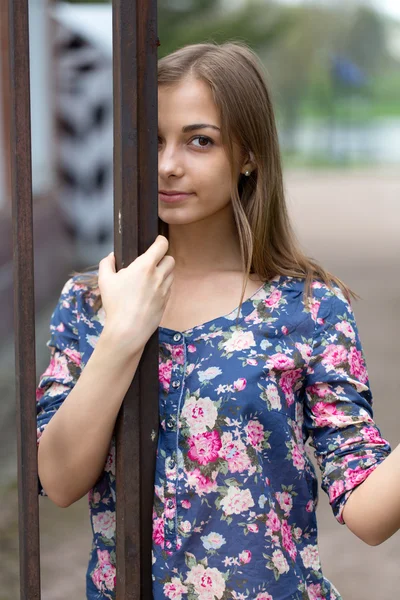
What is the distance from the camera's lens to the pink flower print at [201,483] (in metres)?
1.64

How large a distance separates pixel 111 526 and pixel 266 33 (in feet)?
62.0

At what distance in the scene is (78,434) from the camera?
1.54m

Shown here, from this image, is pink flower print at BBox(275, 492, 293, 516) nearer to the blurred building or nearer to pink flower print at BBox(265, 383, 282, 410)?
pink flower print at BBox(265, 383, 282, 410)

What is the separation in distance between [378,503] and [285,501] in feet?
0.77

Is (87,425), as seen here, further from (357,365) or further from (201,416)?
(357,365)

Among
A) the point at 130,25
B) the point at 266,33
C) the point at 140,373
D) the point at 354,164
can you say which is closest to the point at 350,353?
the point at 140,373

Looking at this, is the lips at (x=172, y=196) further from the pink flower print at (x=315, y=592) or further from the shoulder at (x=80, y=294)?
the pink flower print at (x=315, y=592)

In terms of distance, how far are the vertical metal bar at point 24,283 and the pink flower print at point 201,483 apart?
29 cm

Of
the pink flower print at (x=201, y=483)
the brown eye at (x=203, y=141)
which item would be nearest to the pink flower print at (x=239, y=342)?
the pink flower print at (x=201, y=483)

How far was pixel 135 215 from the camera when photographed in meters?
1.45

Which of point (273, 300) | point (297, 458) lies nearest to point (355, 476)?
point (297, 458)

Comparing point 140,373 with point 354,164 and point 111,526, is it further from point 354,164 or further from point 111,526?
point 354,164

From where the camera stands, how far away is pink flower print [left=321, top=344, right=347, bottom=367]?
1.67 metres

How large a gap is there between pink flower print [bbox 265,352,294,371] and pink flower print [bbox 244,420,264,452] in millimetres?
97
